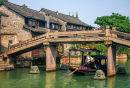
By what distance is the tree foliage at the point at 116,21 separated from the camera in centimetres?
4362

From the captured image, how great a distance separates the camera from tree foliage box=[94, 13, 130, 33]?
43.6 m

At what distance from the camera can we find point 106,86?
16609 mm

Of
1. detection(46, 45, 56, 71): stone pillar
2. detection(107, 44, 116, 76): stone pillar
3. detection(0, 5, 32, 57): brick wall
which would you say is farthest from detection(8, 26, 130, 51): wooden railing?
detection(0, 5, 32, 57): brick wall

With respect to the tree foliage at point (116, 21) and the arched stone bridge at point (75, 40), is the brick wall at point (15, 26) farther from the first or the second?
the tree foliage at point (116, 21)

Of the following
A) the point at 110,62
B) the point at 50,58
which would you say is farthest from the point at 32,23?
the point at 110,62

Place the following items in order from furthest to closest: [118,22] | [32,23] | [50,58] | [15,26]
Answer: [118,22], [32,23], [15,26], [50,58]

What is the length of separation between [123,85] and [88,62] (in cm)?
554

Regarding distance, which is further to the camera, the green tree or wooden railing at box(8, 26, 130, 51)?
the green tree

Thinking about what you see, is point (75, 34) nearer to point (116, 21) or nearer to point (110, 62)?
point (110, 62)

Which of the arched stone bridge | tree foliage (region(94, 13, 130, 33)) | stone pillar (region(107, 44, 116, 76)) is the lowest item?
stone pillar (region(107, 44, 116, 76))

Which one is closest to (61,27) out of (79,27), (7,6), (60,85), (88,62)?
(79,27)

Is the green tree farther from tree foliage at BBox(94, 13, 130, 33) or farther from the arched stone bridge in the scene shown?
the arched stone bridge

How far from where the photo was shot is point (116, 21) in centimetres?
4612

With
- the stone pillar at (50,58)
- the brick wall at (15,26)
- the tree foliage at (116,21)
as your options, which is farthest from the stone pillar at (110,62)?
the tree foliage at (116,21)
